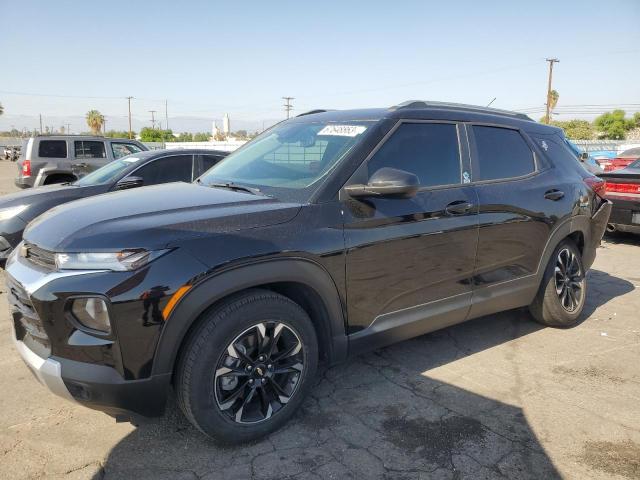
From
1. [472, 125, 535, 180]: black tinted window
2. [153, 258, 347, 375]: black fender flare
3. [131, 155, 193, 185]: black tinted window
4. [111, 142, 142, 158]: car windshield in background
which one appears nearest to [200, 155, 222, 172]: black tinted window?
[131, 155, 193, 185]: black tinted window

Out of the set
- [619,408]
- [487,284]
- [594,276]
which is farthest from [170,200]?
[594,276]

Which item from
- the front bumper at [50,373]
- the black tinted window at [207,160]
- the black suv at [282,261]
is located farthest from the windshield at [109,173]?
the front bumper at [50,373]

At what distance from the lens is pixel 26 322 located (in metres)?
2.52

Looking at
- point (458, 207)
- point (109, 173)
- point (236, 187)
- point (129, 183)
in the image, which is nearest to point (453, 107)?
point (458, 207)

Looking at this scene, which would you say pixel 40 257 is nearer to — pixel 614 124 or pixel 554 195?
pixel 554 195

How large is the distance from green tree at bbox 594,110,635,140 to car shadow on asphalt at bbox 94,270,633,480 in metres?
69.5

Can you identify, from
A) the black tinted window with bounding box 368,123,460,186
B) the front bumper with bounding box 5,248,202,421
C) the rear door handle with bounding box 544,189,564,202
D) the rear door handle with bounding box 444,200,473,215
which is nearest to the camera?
the front bumper with bounding box 5,248,202,421

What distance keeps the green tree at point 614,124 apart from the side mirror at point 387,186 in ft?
229

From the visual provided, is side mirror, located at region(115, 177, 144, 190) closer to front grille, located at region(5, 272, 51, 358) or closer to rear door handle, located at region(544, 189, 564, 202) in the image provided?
front grille, located at region(5, 272, 51, 358)

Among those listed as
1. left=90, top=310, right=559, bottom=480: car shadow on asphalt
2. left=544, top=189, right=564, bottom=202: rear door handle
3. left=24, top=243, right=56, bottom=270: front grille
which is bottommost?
left=90, top=310, right=559, bottom=480: car shadow on asphalt

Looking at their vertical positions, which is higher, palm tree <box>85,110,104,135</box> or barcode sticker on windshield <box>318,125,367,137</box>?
palm tree <box>85,110,104,135</box>

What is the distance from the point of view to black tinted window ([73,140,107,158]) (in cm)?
1215

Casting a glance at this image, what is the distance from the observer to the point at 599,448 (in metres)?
2.76

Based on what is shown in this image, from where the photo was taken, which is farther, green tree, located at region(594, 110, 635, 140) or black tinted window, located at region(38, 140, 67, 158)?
green tree, located at region(594, 110, 635, 140)
